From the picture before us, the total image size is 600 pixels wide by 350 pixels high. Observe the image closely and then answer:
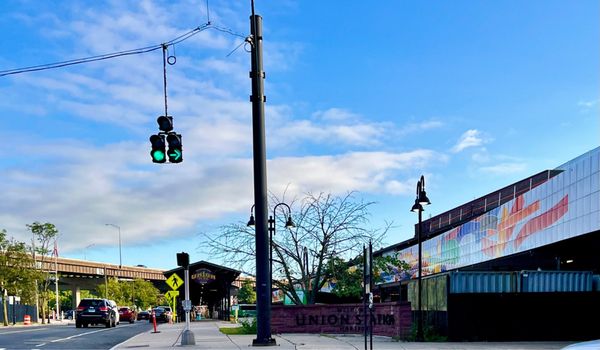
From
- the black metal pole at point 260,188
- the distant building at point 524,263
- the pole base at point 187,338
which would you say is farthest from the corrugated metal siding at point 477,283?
the pole base at point 187,338

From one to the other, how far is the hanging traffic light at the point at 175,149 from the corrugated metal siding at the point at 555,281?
39.3 ft

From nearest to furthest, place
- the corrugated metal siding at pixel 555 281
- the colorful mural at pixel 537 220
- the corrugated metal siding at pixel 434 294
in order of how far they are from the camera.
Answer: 1. the corrugated metal siding at pixel 434 294
2. the corrugated metal siding at pixel 555 281
3. the colorful mural at pixel 537 220

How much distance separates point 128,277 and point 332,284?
8832 centimetres

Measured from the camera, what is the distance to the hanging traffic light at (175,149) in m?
17.0

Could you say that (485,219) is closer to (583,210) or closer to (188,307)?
(583,210)

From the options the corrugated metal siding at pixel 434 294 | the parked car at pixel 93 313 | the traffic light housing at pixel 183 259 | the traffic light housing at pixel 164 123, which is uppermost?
the traffic light housing at pixel 164 123

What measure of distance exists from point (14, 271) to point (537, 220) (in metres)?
42.7

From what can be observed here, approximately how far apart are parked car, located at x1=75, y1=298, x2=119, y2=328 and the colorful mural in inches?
714

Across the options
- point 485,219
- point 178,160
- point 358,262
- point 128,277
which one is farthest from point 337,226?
point 128,277

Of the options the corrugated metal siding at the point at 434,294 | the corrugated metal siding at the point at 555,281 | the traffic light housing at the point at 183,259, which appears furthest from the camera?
the corrugated metal siding at the point at 555,281

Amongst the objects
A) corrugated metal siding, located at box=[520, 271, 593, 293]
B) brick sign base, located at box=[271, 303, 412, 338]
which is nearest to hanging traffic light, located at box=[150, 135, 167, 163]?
corrugated metal siding, located at box=[520, 271, 593, 293]

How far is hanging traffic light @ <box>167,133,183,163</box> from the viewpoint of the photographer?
55.9 ft

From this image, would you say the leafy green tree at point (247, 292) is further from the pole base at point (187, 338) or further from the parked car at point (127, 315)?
the pole base at point (187, 338)

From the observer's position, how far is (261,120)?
66.3 ft
